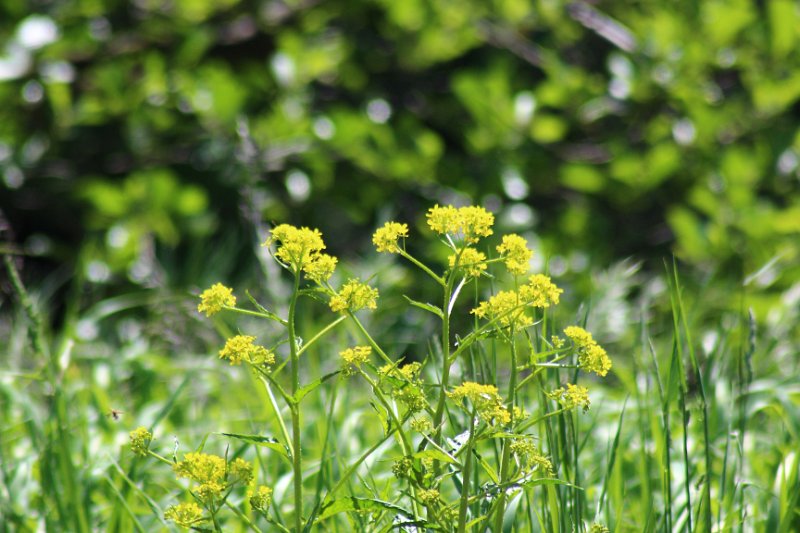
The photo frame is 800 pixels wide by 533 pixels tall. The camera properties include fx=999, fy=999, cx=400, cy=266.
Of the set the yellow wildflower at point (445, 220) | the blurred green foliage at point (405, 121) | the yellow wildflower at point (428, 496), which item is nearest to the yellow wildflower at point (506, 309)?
the yellow wildflower at point (445, 220)

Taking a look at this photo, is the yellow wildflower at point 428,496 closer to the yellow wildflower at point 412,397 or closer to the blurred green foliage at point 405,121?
the yellow wildflower at point 412,397

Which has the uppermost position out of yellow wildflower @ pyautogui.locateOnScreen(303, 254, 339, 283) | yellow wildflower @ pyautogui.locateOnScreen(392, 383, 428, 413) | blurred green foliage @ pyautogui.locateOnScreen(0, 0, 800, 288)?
yellow wildflower @ pyautogui.locateOnScreen(303, 254, 339, 283)

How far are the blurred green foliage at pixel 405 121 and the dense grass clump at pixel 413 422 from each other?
1.36 feet

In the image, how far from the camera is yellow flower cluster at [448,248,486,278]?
1.25 m

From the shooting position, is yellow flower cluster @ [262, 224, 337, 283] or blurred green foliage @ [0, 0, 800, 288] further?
blurred green foliage @ [0, 0, 800, 288]

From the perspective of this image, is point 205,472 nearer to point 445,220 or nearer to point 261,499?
point 261,499

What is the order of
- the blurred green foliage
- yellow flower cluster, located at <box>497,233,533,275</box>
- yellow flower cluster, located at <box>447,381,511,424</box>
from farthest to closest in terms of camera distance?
the blurred green foliage < yellow flower cluster, located at <box>497,233,533,275</box> < yellow flower cluster, located at <box>447,381,511,424</box>

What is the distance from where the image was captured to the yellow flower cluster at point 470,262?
4.11 ft

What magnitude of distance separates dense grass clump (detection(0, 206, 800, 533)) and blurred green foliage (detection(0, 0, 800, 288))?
1.36 feet

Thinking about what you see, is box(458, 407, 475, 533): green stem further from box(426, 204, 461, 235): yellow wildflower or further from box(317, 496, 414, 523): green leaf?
box(426, 204, 461, 235): yellow wildflower

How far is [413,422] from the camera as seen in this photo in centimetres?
121

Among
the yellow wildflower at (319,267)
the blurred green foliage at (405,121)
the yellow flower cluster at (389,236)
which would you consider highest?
the yellow flower cluster at (389,236)

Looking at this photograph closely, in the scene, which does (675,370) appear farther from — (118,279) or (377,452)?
(118,279)

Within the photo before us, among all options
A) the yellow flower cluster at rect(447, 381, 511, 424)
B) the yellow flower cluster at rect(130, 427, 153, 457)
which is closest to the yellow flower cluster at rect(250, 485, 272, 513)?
the yellow flower cluster at rect(130, 427, 153, 457)
